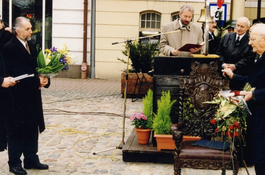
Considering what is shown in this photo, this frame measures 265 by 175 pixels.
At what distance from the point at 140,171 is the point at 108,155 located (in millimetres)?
819

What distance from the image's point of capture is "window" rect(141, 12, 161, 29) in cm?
1598

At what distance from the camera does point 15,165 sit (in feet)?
17.4

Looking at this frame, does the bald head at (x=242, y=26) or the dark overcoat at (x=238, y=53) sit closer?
the dark overcoat at (x=238, y=53)

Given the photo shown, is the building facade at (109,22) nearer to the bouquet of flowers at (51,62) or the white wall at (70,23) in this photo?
the white wall at (70,23)

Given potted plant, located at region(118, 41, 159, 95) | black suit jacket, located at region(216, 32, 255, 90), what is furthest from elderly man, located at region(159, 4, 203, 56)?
potted plant, located at region(118, 41, 159, 95)

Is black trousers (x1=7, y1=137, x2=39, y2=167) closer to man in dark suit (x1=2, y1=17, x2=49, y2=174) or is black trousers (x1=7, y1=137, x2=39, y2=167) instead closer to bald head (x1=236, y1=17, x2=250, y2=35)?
man in dark suit (x1=2, y1=17, x2=49, y2=174)

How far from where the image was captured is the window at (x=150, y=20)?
1598 centimetres

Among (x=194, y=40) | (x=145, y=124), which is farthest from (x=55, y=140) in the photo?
(x=194, y=40)

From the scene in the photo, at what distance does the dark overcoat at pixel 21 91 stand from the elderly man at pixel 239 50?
330 cm

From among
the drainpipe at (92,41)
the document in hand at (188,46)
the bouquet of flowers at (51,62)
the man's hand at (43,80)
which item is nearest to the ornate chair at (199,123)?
the document in hand at (188,46)

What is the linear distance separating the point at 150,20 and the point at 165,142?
10666mm

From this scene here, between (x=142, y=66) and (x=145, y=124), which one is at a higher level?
(x=142, y=66)

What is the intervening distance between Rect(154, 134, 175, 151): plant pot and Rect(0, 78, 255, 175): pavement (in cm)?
25

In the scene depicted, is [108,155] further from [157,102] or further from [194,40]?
[194,40]
